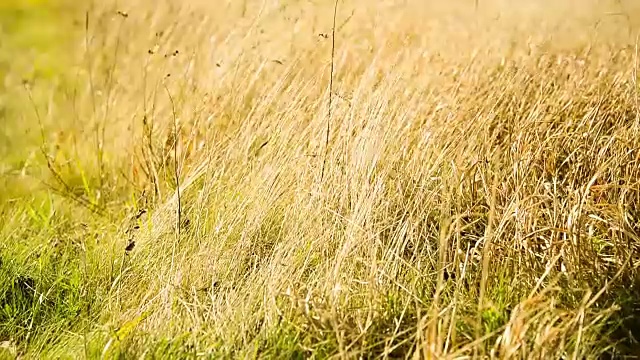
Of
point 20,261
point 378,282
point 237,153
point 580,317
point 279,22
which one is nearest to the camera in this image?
point 580,317

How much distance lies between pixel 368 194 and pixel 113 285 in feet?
2.59

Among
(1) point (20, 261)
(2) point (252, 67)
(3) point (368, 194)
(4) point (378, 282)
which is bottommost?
(1) point (20, 261)

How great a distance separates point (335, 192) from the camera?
85.6 inches

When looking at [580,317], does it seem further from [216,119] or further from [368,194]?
[216,119]

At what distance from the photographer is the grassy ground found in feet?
5.85

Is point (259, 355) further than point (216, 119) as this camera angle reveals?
No

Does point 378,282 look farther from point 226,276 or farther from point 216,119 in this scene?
point 216,119

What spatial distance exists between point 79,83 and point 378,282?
2.25 meters

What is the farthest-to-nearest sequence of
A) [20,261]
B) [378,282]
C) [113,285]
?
[20,261]
[113,285]
[378,282]

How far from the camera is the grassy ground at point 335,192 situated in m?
1.78

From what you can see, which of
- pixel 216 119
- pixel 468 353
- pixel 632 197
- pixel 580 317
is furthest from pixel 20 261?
pixel 632 197

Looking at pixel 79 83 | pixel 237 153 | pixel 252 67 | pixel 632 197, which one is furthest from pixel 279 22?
pixel 632 197

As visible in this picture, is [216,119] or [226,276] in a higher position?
[216,119]

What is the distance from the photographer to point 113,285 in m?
2.03
